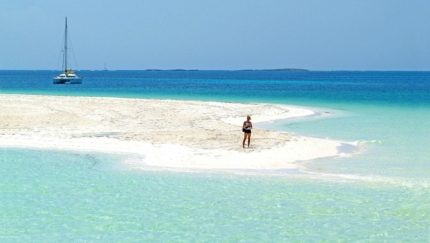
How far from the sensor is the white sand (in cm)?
1942

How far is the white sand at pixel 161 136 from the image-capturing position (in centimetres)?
1942

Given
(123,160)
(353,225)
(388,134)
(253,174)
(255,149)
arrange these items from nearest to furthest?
(353,225) → (253,174) → (123,160) → (255,149) → (388,134)

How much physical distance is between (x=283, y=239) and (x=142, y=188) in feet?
17.4

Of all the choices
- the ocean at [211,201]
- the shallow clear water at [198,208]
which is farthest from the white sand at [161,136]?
the shallow clear water at [198,208]

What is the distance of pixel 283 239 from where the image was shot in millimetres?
10969

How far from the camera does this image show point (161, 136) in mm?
24484

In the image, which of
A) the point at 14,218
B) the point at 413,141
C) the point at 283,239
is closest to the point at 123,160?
the point at 14,218

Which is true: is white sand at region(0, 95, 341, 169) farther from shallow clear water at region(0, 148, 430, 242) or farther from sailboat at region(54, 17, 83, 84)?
sailboat at region(54, 17, 83, 84)

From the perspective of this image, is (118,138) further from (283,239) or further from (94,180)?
(283,239)

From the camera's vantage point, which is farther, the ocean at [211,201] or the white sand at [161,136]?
the white sand at [161,136]

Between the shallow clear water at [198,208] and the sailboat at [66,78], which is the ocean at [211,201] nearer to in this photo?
the shallow clear water at [198,208]

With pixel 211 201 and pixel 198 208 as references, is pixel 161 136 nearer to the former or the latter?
pixel 211 201

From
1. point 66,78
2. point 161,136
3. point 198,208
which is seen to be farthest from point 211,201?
point 66,78

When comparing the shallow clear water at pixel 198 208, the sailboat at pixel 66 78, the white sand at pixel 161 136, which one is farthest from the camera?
the sailboat at pixel 66 78
